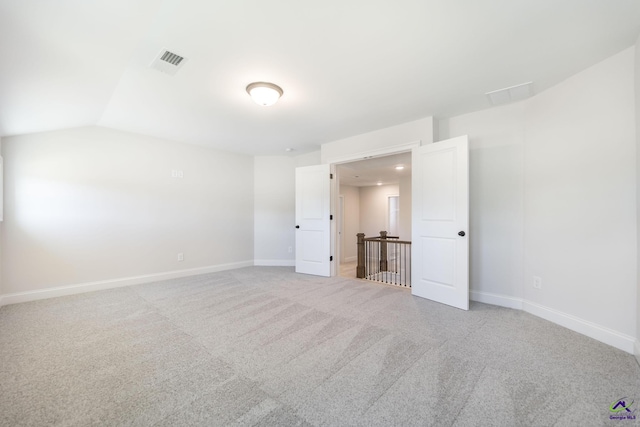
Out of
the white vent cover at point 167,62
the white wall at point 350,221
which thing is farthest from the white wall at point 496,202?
the white wall at point 350,221

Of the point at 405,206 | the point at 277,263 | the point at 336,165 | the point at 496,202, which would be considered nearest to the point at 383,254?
the point at 405,206

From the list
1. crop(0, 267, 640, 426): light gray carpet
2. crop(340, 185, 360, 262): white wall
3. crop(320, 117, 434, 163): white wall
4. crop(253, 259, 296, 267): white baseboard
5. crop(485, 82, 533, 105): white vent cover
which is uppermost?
crop(485, 82, 533, 105): white vent cover

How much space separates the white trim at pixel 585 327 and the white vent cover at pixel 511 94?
2314 mm

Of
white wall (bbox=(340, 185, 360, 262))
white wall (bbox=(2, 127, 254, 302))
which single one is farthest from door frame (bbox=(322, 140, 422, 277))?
white wall (bbox=(340, 185, 360, 262))

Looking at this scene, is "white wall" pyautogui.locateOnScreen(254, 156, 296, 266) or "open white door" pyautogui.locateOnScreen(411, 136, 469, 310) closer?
→ "open white door" pyautogui.locateOnScreen(411, 136, 469, 310)

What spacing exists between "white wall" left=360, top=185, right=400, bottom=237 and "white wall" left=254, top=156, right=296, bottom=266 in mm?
3938

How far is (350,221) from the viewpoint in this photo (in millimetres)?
8625

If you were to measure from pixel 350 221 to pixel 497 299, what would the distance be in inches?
223

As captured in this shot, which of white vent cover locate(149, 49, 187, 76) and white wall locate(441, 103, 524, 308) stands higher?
white vent cover locate(149, 49, 187, 76)

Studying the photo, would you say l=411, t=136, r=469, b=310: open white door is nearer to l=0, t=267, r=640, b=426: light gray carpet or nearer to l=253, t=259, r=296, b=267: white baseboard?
l=0, t=267, r=640, b=426: light gray carpet

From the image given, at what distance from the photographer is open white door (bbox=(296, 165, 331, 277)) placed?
464 cm

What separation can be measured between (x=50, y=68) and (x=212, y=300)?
273cm

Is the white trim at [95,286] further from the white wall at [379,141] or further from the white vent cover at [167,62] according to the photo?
the white vent cover at [167,62]

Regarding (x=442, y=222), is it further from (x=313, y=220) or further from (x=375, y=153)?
(x=313, y=220)
